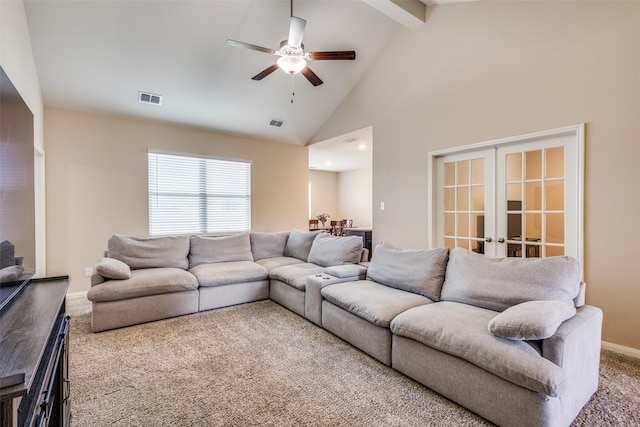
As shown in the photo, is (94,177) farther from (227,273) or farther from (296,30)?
(296,30)

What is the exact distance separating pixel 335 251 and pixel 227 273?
1.38m

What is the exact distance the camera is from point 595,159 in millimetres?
2730

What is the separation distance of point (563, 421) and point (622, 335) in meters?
1.65

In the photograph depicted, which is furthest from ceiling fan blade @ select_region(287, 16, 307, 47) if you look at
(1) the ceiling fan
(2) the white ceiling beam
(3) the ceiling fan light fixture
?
(2) the white ceiling beam

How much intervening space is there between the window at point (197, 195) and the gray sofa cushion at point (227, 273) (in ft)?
4.64

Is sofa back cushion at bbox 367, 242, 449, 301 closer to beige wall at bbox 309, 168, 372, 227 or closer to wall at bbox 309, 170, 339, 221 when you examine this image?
beige wall at bbox 309, 168, 372, 227

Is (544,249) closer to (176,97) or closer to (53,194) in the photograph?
(176,97)

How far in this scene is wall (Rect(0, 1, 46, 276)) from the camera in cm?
245

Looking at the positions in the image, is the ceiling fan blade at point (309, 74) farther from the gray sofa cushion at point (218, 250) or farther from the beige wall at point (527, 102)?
the gray sofa cushion at point (218, 250)

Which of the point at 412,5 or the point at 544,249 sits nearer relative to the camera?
the point at 544,249

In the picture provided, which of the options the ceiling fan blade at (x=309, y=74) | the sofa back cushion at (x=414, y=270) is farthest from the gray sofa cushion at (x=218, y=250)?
the ceiling fan blade at (x=309, y=74)

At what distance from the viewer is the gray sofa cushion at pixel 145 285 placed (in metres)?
3.07

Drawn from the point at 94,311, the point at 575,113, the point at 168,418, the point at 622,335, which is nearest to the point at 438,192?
the point at 575,113

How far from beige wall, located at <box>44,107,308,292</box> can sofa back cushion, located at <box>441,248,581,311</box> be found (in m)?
4.48
